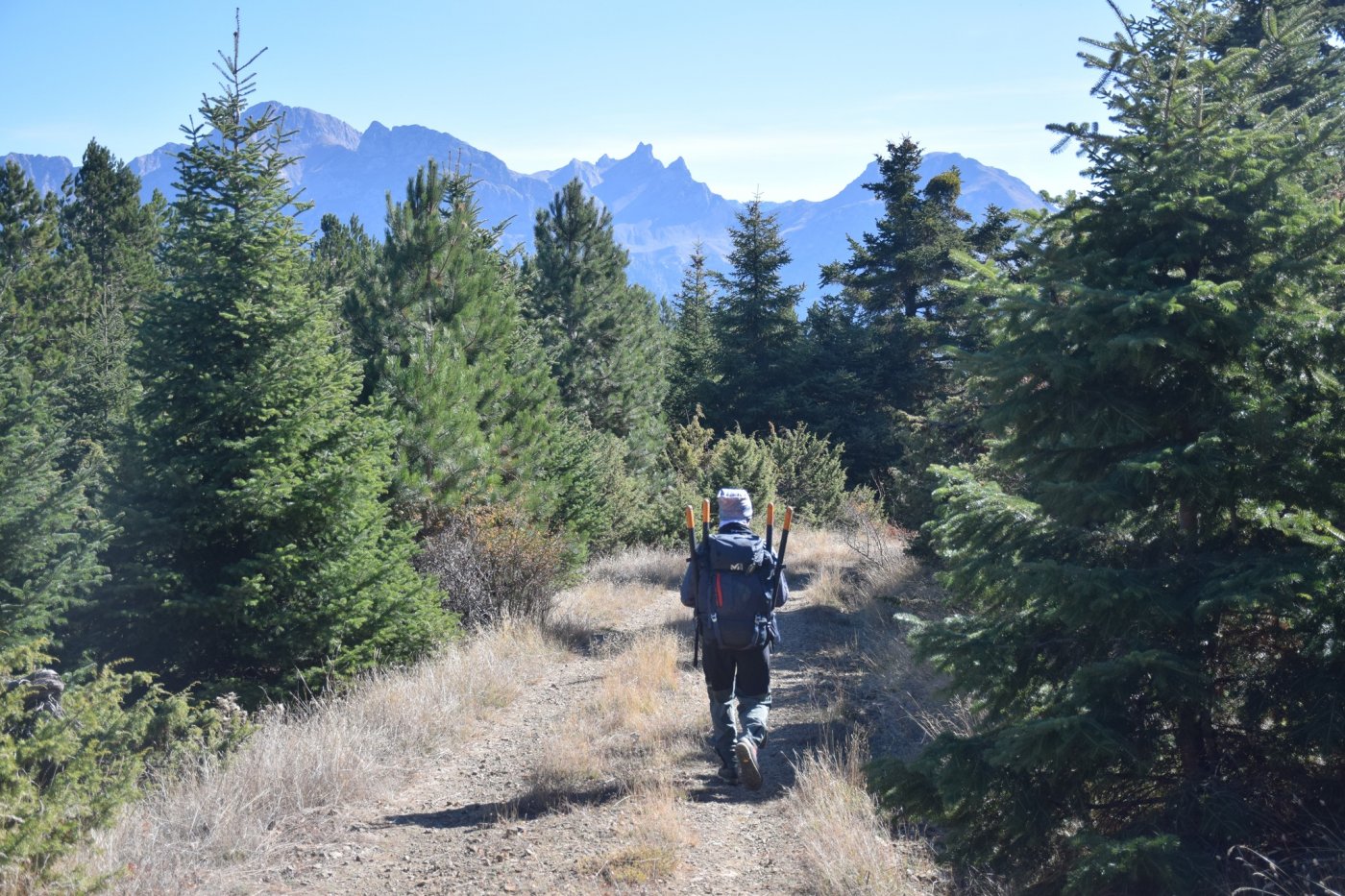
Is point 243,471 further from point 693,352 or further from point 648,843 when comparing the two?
point 693,352

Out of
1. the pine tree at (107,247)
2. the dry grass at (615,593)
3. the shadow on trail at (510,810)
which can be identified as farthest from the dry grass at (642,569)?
the pine tree at (107,247)

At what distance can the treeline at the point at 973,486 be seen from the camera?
151 inches

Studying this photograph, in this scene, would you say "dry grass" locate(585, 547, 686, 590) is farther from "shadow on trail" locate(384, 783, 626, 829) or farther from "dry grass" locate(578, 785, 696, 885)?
"dry grass" locate(578, 785, 696, 885)

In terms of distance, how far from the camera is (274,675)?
915 centimetres

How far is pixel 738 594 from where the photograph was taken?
20.5ft

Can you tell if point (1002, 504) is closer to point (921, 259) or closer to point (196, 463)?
point (196, 463)

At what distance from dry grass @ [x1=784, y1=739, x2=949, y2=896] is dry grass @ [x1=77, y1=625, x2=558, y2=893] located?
271cm

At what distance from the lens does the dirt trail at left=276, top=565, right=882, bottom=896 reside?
4883 mm

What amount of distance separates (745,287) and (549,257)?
10.0 meters

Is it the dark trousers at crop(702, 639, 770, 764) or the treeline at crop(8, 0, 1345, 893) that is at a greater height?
the treeline at crop(8, 0, 1345, 893)

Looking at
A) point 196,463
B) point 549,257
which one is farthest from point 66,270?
point 196,463

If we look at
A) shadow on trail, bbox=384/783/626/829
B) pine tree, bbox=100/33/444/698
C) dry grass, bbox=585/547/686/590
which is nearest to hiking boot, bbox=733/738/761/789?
shadow on trail, bbox=384/783/626/829

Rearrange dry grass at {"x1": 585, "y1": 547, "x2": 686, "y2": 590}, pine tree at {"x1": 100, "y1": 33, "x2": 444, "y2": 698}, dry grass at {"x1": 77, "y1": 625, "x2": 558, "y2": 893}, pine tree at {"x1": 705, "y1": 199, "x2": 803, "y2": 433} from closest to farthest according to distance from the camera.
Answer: dry grass at {"x1": 77, "y1": 625, "x2": 558, "y2": 893} < pine tree at {"x1": 100, "y1": 33, "x2": 444, "y2": 698} < dry grass at {"x1": 585, "y1": 547, "x2": 686, "y2": 590} < pine tree at {"x1": 705, "y1": 199, "x2": 803, "y2": 433}

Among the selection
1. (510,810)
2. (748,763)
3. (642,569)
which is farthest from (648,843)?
(642,569)
